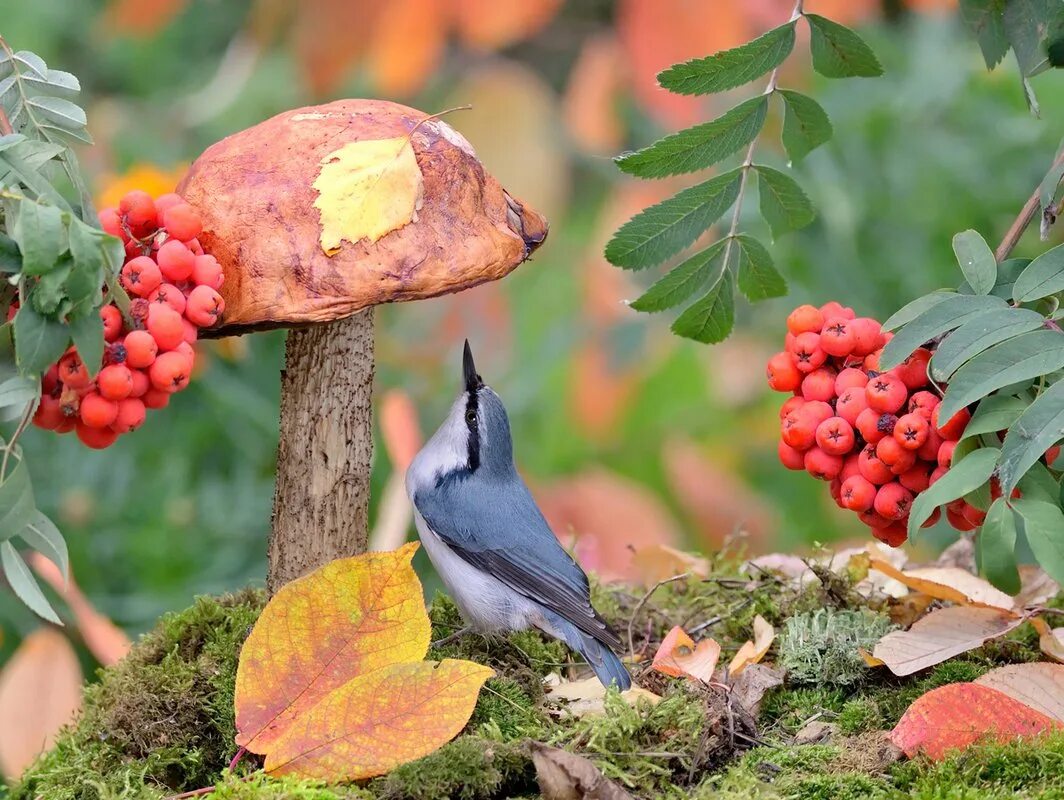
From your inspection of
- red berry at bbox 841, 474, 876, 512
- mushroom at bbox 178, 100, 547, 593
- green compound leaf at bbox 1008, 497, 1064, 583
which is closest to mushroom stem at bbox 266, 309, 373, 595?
mushroom at bbox 178, 100, 547, 593

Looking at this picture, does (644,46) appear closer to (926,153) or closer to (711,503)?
(926,153)

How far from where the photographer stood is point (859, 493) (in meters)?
1.65

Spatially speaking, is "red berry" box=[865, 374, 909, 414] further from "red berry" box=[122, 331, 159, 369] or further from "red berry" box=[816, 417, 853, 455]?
"red berry" box=[122, 331, 159, 369]

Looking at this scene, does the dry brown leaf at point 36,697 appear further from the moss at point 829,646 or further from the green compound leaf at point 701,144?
the green compound leaf at point 701,144

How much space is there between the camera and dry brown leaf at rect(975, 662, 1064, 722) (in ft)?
5.83

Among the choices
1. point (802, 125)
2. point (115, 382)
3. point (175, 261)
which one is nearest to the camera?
point (115, 382)

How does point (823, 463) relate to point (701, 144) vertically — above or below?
→ below

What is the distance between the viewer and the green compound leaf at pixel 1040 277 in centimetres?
161

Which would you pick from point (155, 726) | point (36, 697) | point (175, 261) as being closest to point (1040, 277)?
point (175, 261)

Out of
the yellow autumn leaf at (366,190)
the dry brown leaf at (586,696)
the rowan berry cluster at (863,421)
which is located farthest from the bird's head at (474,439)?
the rowan berry cluster at (863,421)

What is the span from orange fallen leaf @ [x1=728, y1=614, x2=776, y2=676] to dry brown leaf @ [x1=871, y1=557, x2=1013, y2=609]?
0.23 metres

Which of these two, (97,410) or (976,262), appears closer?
(97,410)

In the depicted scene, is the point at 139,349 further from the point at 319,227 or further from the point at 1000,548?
the point at 1000,548

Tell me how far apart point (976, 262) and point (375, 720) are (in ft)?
3.15
